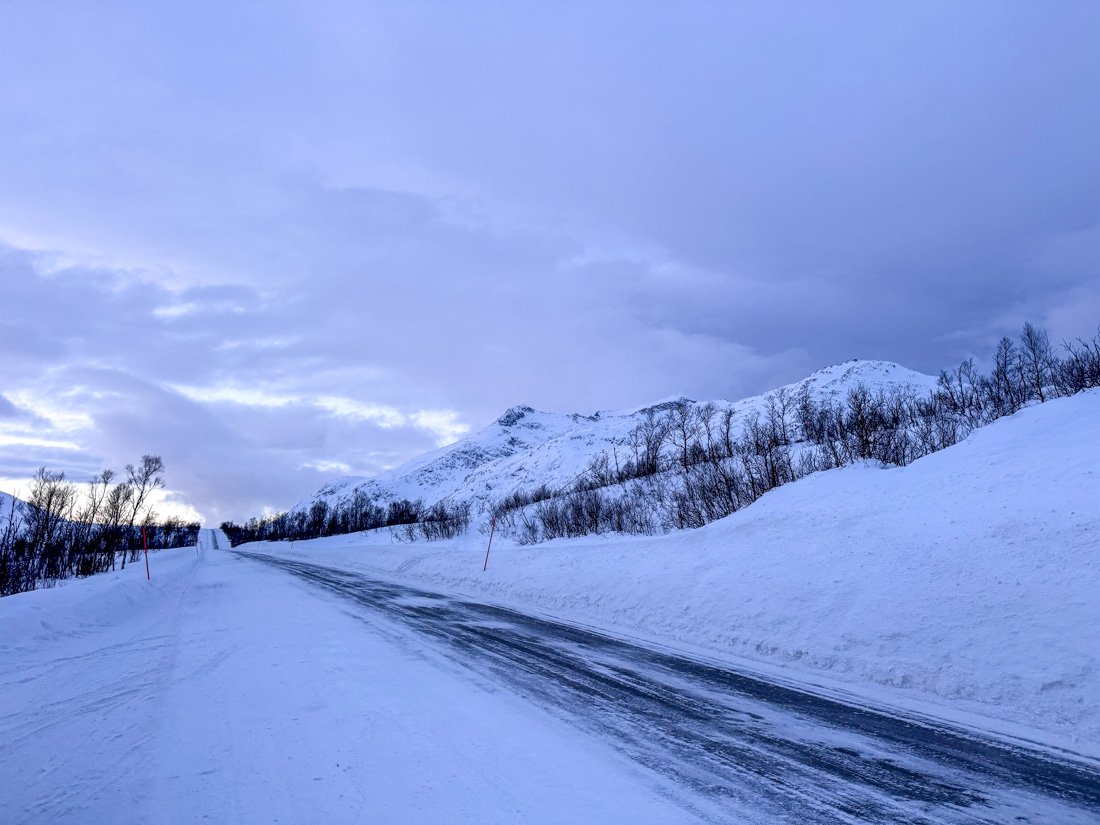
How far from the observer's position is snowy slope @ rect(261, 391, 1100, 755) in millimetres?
5969

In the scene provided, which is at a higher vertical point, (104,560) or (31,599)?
(31,599)

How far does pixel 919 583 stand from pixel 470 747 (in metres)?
7.34

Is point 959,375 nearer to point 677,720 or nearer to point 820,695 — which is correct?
point 820,695

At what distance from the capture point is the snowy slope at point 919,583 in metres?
5.97

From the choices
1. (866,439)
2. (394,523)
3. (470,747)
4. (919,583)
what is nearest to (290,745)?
(470,747)

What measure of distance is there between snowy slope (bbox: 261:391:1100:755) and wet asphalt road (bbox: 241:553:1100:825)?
1035mm

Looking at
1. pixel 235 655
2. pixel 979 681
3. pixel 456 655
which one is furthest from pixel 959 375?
pixel 235 655

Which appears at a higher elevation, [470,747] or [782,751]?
[782,751]

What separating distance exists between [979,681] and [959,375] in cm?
2981

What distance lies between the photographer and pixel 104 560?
42875 millimetres

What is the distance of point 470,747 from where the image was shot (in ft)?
13.9

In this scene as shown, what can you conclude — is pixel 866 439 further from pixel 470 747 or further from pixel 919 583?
pixel 470 747

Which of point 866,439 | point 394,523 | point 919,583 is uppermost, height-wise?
point 866,439

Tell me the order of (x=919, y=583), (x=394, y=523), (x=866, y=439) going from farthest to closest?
(x=394, y=523) → (x=866, y=439) → (x=919, y=583)
